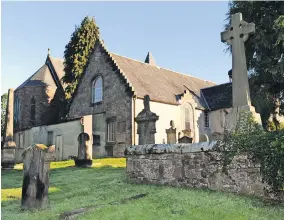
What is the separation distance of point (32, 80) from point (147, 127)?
28248 mm

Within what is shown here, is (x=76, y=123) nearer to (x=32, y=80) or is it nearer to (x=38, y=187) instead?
(x=32, y=80)

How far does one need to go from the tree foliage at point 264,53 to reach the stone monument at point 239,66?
8705 mm

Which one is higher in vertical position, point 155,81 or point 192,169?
point 155,81

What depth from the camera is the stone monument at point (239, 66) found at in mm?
10500

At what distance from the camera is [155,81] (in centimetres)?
2936

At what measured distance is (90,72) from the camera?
29.8 m

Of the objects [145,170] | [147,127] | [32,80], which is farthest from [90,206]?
[32,80]

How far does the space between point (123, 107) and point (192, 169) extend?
17.9 meters

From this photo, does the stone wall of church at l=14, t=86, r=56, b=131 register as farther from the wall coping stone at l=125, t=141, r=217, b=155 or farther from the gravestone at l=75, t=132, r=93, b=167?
the wall coping stone at l=125, t=141, r=217, b=155

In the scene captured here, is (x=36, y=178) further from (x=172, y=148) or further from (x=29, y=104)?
(x=29, y=104)

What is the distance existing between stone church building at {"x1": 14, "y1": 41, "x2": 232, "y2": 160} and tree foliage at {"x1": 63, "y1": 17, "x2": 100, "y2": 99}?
3634 millimetres

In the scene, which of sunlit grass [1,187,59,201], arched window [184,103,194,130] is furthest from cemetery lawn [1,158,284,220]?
arched window [184,103,194,130]

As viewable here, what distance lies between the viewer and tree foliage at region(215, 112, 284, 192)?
6723mm

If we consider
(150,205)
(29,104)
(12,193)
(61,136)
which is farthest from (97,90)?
(150,205)
